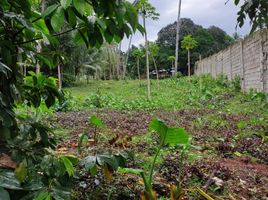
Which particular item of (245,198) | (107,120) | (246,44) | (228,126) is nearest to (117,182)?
(245,198)

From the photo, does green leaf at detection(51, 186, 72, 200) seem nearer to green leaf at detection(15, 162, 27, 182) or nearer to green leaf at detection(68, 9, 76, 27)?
green leaf at detection(15, 162, 27, 182)

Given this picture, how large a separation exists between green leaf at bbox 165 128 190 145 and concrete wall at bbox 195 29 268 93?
537 centimetres

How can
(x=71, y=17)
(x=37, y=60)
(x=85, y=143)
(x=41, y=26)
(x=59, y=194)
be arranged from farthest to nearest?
(x=85, y=143) → (x=37, y=60) → (x=41, y=26) → (x=71, y=17) → (x=59, y=194)

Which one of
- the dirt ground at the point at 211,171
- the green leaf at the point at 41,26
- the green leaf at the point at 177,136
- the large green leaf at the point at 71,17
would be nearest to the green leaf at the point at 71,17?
the large green leaf at the point at 71,17

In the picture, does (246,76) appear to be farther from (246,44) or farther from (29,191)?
(29,191)

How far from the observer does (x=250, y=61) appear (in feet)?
34.1

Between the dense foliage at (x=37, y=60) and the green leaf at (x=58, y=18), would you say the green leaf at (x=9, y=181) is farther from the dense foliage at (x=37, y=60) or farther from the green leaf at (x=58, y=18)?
the green leaf at (x=58, y=18)

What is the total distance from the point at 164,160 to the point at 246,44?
28.3 ft

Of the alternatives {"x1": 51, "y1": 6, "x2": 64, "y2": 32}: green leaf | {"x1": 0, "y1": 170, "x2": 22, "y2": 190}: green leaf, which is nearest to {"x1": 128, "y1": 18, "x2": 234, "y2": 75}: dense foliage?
{"x1": 51, "y1": 6, "x2": 64, "y2": 32}: green leaf

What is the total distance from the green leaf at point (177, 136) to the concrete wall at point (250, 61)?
537cm

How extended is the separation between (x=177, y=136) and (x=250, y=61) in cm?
906

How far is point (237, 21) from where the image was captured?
2.62 meters

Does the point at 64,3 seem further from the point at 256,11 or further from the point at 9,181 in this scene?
the point at 256,11

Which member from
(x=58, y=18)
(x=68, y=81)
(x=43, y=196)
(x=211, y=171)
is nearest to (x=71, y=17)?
(x=58, y=18)
